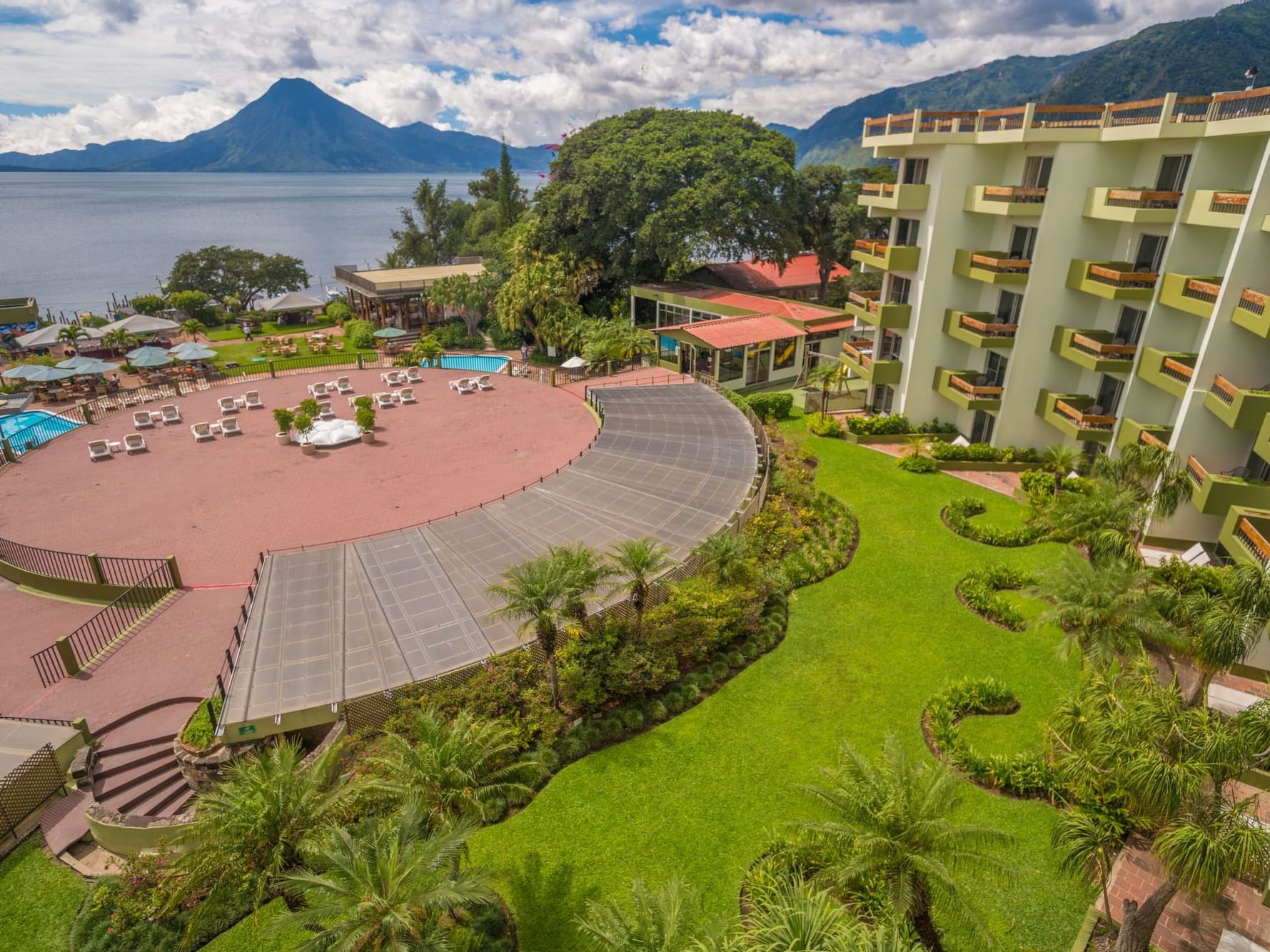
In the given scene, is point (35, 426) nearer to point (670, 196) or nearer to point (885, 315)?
point (670, 196)

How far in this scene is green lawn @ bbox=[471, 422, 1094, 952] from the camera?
13.5 meters

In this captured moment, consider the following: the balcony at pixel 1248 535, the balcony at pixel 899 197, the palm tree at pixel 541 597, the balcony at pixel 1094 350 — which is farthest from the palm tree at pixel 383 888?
the balcony at pixel 899 197

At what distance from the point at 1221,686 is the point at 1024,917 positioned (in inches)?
418

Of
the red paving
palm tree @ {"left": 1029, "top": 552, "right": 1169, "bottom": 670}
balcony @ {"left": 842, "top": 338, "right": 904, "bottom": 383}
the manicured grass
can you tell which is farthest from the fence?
balcony @ {"left": 842, "top": 338, "right": 904, "bottom": 383}

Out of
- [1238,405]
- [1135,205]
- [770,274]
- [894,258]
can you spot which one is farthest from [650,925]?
[770,274]

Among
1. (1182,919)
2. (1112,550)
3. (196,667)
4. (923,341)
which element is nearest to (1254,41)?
(923,341)

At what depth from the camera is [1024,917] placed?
1298 cm

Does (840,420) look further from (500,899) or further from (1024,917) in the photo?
(500,899)

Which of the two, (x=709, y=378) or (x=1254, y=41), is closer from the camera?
(x=709, y=378)

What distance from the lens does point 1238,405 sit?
20594 mm

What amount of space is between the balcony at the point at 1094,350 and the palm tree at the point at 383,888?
2899 cm

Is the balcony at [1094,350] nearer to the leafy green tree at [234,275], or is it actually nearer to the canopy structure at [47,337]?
the canopy structure at [47,337]

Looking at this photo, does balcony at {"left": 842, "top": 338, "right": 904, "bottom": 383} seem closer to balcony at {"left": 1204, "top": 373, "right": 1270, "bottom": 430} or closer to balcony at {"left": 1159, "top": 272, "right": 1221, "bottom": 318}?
balcony at {"left": 1159, "top": 272, "right": 1221, "bottom": 318}

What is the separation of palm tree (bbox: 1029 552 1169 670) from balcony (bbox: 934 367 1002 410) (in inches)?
689
